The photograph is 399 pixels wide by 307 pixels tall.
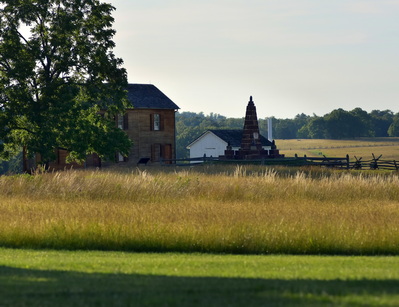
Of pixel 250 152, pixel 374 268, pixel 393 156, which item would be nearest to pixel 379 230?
pixel 374 268

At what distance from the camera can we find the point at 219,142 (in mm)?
84750

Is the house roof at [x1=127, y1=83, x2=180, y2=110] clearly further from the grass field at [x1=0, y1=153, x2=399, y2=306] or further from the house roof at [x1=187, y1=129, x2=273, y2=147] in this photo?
the grass field at [x1=0, y1=153, x2=399, y2=306]

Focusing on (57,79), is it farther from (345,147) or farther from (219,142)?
(345,147)

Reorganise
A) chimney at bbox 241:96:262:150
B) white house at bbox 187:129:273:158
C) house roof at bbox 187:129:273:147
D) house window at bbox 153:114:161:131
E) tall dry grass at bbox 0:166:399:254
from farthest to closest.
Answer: white house at bbox 187:129:273:158 < house roof at bbox 187:129:273:147 < house window at bbox 153:114:161:131 < chimney at bbox 241:96:262:150 < tall dry grass at bbox 0:166:399:254

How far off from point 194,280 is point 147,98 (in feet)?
179

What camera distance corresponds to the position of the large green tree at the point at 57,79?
144ft

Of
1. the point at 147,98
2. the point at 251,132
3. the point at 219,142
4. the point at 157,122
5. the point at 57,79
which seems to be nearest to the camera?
the point at 57,79

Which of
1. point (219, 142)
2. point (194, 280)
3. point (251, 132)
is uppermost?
point (251, 132)

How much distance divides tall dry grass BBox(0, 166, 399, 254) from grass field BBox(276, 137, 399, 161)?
96.1 meters

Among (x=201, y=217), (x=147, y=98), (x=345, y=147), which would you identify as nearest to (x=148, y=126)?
(x=147, y=98)

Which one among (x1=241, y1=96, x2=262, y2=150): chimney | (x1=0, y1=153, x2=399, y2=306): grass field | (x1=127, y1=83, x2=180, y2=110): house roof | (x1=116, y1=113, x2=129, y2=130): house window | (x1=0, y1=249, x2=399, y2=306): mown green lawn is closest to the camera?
(x1=0, y1=249, x2=399, y2=306): mown green lawn

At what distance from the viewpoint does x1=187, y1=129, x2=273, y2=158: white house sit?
273 feet

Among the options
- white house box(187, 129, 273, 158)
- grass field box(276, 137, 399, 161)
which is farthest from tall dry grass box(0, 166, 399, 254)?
grass field box(276, 137, 399, 161)

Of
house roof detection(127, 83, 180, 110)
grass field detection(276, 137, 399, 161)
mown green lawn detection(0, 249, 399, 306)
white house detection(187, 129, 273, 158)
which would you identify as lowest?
grass field detection(276, 137, 399, 161)
